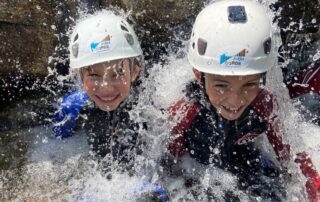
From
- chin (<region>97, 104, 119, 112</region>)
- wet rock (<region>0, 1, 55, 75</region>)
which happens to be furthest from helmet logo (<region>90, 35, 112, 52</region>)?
wet rock (<region>0, 1, 55, 75</region>)

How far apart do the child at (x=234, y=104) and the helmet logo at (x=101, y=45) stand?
0.72 meters

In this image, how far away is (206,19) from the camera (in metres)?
3.64

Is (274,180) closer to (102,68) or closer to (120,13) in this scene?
(102,68)

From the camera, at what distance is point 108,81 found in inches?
154

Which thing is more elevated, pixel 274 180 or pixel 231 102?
pixel 231 102

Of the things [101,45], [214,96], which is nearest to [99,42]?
[101,45]

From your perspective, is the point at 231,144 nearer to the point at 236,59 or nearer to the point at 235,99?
the point at 235,99

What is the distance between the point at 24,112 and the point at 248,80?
9.00ft

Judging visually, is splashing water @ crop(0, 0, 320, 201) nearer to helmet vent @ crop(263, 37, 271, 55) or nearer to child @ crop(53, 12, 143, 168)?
child @ crop(53, 12, 143, 168)

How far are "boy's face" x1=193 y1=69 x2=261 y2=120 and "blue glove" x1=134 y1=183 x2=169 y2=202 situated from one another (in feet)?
3.04

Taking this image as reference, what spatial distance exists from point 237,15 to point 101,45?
1.19 m

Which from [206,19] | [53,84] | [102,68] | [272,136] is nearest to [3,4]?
[53,84]

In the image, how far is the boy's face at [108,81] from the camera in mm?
3932

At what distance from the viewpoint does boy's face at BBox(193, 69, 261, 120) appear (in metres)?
3.57
